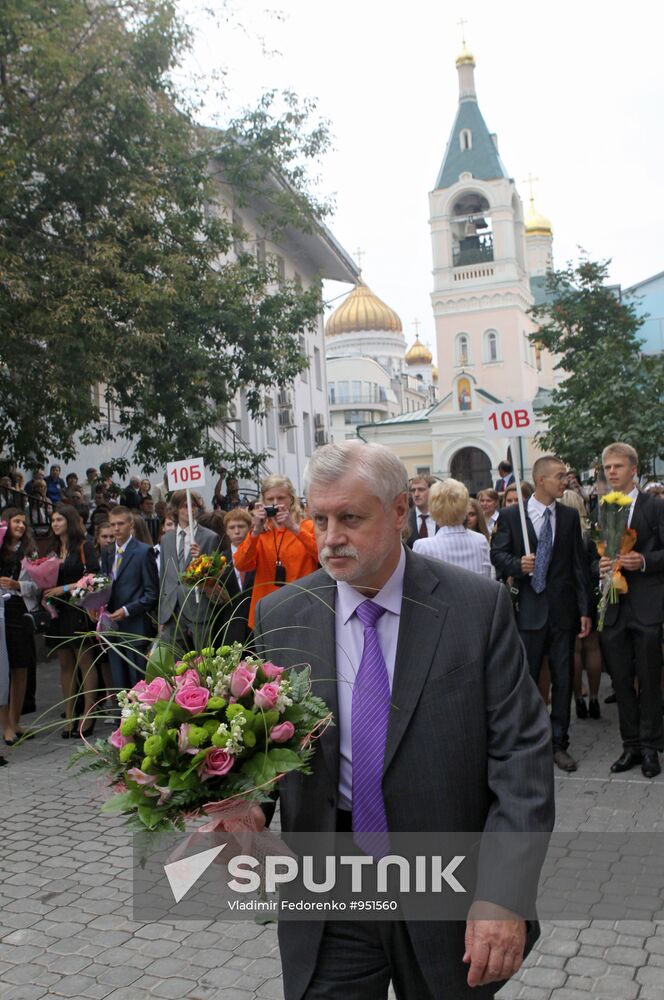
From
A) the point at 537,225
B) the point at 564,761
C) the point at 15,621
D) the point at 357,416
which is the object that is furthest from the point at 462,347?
the point at 564,761

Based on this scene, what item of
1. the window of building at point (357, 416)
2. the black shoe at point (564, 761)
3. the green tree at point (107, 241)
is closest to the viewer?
the black shoe at point (564, 761)

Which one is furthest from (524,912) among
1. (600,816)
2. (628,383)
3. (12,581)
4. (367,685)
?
(628,383)

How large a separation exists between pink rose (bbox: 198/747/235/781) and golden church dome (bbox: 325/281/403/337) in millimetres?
111129

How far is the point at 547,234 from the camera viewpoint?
317 feet

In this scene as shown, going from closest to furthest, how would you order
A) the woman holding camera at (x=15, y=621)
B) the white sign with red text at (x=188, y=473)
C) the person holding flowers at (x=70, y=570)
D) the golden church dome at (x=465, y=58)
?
the woman holding camera at (x=15, y=621)
the person holding flowers at (x=70, y=570)
the white sign with red text at (x=188, y=473)
the golden church dome at (x=465, y=58)

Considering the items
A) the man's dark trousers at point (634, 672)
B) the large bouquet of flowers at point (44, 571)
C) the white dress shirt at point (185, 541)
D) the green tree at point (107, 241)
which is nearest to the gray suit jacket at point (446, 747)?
the man's dark trousers at point (634, 672)

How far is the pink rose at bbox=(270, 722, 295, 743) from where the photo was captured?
7.79 ft

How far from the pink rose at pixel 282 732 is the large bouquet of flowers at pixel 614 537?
5.01 m

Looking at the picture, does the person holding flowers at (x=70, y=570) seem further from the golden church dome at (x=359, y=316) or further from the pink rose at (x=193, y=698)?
the golden church dome at (x=359, y=316)

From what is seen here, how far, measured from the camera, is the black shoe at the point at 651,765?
7199mm

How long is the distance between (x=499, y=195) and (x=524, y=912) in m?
77.5

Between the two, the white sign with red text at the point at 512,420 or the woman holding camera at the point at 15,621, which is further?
the woman holding camera at the point at 15,621

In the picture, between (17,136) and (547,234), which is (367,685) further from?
(547,234)

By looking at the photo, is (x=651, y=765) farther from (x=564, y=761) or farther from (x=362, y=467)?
(x=362, y=467)
